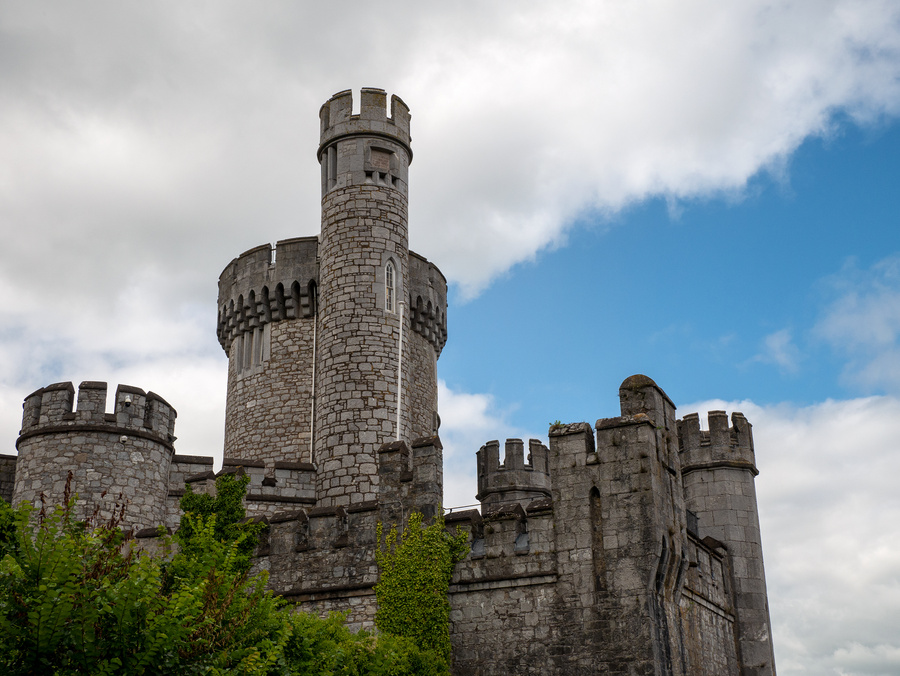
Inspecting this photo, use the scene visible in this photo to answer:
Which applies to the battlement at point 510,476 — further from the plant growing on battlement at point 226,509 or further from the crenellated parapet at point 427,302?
the plant growing on battlement at point 226,509

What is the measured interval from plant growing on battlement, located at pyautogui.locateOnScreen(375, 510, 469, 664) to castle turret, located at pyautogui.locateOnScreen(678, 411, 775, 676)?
23.6 ft

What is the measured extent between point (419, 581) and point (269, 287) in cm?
1364

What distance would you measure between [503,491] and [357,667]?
14041 millimetres

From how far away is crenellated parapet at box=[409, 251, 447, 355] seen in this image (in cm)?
3067

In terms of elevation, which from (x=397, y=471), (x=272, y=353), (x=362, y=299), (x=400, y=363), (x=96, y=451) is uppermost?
(x=362, y=299)

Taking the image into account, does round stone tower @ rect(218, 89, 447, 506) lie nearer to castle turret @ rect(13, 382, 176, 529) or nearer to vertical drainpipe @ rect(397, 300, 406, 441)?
vertical drainpipe @ rect(397, 300, 406, 441)

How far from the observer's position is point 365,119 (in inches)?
1109

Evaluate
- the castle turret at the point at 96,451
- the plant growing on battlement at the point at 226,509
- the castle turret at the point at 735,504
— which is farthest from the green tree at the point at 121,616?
the castle turret at the point at 735,504

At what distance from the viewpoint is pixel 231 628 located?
35.9 ft

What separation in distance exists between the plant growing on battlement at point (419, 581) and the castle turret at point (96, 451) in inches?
241

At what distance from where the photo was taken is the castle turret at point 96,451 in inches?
838

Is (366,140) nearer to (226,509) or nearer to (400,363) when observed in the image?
(400,363)

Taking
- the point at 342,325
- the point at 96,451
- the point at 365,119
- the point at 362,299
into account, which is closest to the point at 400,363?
the point at 342,325

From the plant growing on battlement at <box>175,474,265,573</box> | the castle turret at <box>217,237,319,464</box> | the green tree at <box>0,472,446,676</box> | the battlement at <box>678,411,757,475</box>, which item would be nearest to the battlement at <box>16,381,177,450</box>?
the plant growing on battlement at <box>175,474,265,573</box>
